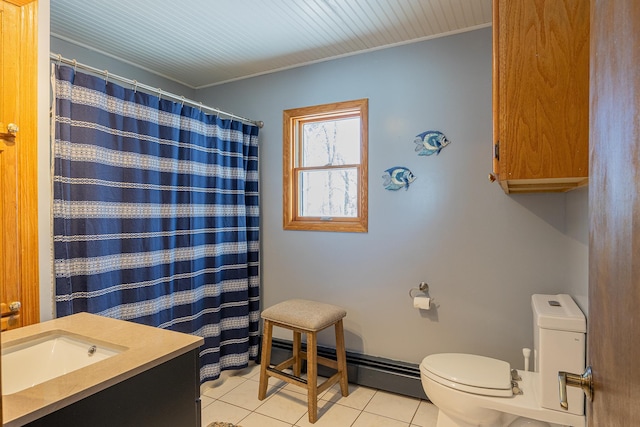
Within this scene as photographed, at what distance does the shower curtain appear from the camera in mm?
1771

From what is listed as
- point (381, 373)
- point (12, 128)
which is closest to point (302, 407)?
point (381, 373)

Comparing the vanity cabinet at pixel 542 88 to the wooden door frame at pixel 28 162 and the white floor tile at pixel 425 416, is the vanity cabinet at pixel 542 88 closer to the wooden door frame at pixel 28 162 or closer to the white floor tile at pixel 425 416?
the white floor tile at pixel 425 416

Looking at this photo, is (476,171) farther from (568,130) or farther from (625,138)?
(625,138)

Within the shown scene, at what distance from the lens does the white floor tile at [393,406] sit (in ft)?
7.27

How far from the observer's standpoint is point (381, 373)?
2.48 m

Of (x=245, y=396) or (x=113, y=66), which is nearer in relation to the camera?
(x=245, y=396)

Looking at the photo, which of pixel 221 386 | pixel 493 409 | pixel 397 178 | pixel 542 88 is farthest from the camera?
pixel 221 386

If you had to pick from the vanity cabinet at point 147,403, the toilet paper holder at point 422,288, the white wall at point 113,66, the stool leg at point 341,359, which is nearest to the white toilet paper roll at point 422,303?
the toilet paper holder at point 422,288

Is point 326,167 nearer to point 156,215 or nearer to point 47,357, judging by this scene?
point 156,215

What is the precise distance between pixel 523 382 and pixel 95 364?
72.2 inches

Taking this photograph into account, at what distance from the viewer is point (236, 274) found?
2773mm

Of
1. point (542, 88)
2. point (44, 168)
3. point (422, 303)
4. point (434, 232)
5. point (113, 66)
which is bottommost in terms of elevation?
point (422, 303)

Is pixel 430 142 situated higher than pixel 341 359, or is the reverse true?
pixel 430 142

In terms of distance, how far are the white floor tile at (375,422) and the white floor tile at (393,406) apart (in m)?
0.04
